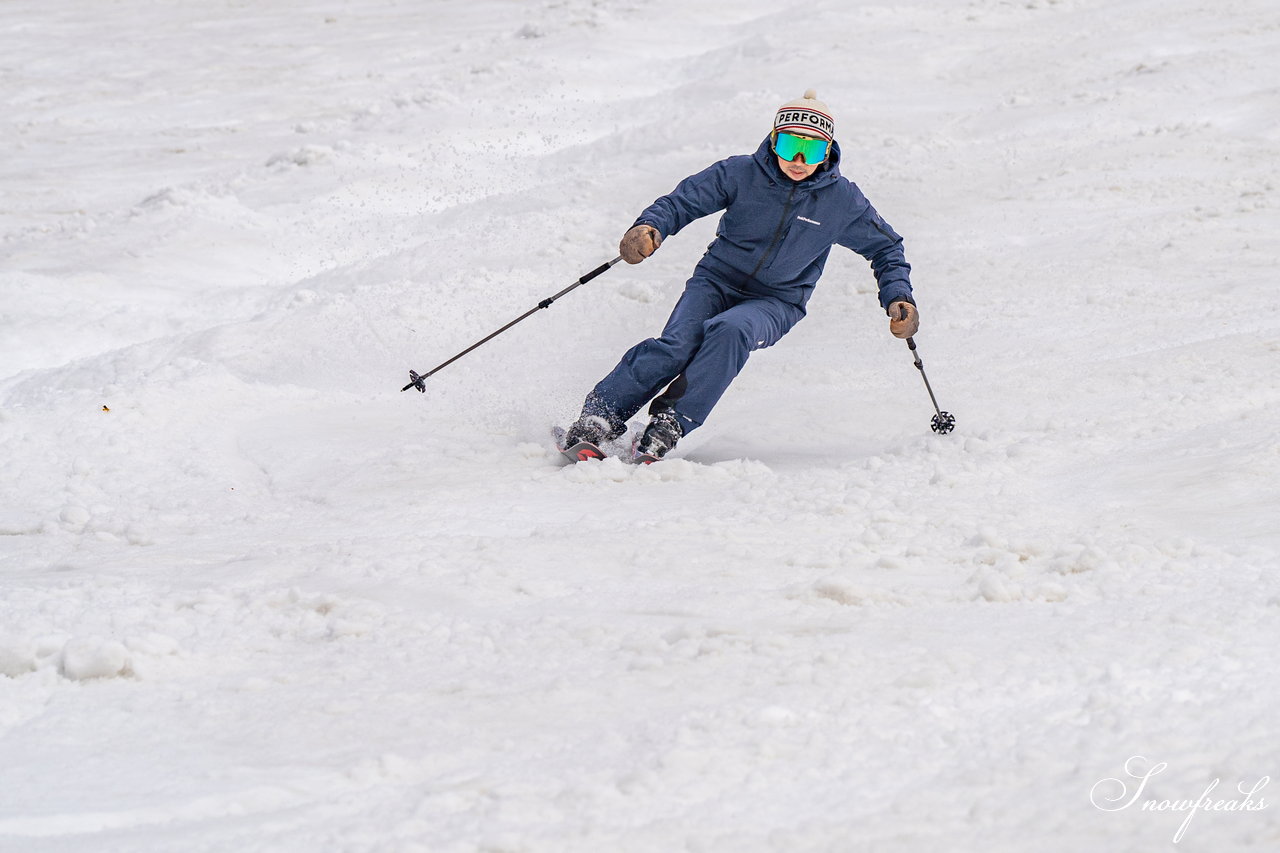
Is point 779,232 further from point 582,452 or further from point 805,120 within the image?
point 582,452

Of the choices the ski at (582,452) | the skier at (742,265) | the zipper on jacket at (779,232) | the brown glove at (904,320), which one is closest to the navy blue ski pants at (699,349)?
the skier at (742,265)

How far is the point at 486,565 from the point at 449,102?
9513mm

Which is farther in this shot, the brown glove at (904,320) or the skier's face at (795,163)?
the brown glove at (904,320)

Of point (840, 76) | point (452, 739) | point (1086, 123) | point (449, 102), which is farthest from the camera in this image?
point (449, 102)

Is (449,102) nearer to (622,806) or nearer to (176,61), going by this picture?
(176,61)

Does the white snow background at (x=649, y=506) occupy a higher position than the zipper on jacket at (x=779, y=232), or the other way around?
the zipper on jacket at (x=779, y=232)

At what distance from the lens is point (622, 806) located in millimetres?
2100

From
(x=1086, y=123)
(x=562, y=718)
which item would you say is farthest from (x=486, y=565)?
(x=1086, y=123)

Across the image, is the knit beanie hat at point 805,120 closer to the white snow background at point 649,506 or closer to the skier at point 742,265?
the skier at point 742,265

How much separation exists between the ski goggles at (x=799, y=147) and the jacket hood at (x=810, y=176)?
5 cm

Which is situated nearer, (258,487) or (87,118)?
(258,487)

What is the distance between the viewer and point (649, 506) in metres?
3.87

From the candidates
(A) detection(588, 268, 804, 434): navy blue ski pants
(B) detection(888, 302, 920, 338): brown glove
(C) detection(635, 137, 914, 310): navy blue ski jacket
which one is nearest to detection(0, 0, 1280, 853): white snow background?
(A) detection(588, 268, 804, 434): navy blue ski pants

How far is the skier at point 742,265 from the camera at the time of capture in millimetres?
4477
